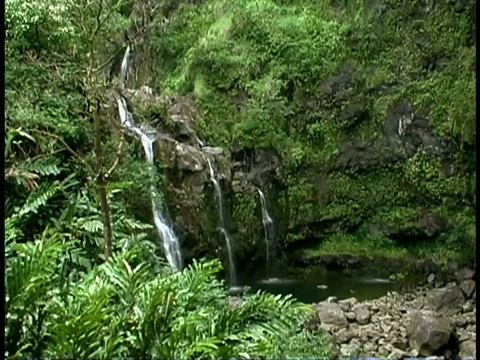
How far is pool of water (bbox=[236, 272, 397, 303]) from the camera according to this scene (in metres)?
5.77

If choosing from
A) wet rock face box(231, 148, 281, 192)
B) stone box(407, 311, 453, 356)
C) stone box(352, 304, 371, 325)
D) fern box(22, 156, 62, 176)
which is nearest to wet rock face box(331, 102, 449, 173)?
wet rock face box(231, 148, 281, 192)

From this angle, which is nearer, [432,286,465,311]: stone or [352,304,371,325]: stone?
[352,304,371,325]: stone

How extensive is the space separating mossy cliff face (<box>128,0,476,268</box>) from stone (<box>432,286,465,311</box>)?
1195mm

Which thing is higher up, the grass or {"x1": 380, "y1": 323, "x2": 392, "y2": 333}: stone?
the grass

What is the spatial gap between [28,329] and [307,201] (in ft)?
17.1

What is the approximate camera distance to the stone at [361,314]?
15.6ft

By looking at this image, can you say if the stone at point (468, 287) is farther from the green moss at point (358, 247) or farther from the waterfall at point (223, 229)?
the waterfall at point (223, 229)

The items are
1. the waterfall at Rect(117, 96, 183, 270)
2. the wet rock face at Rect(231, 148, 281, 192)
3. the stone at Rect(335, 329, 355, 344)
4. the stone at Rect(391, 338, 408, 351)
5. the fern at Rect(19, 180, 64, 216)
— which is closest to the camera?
the fern at Rect(19, 180, 64, 216)

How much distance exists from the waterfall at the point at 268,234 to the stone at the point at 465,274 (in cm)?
190

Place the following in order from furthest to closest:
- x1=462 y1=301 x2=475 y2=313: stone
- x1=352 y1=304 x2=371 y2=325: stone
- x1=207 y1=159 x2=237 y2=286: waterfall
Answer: x1=207 y1=159 x2=237 y2=286: waterfall < x1=462 y1=301 x2=475 y2=313: stone < x1=352 y1=304 x2=371 y2=325: stone

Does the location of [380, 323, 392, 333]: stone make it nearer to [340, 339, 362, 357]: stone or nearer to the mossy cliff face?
[340, 339, 362, 357]: stone

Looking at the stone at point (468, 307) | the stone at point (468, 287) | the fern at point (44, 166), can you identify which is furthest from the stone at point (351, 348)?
the fern at point (44, 166)

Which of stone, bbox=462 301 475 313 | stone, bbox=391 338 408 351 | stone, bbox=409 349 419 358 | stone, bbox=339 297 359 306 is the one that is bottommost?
stone, bbox=409 349 419 358

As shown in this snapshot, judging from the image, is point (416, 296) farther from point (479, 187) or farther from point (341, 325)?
point (479, 187)
